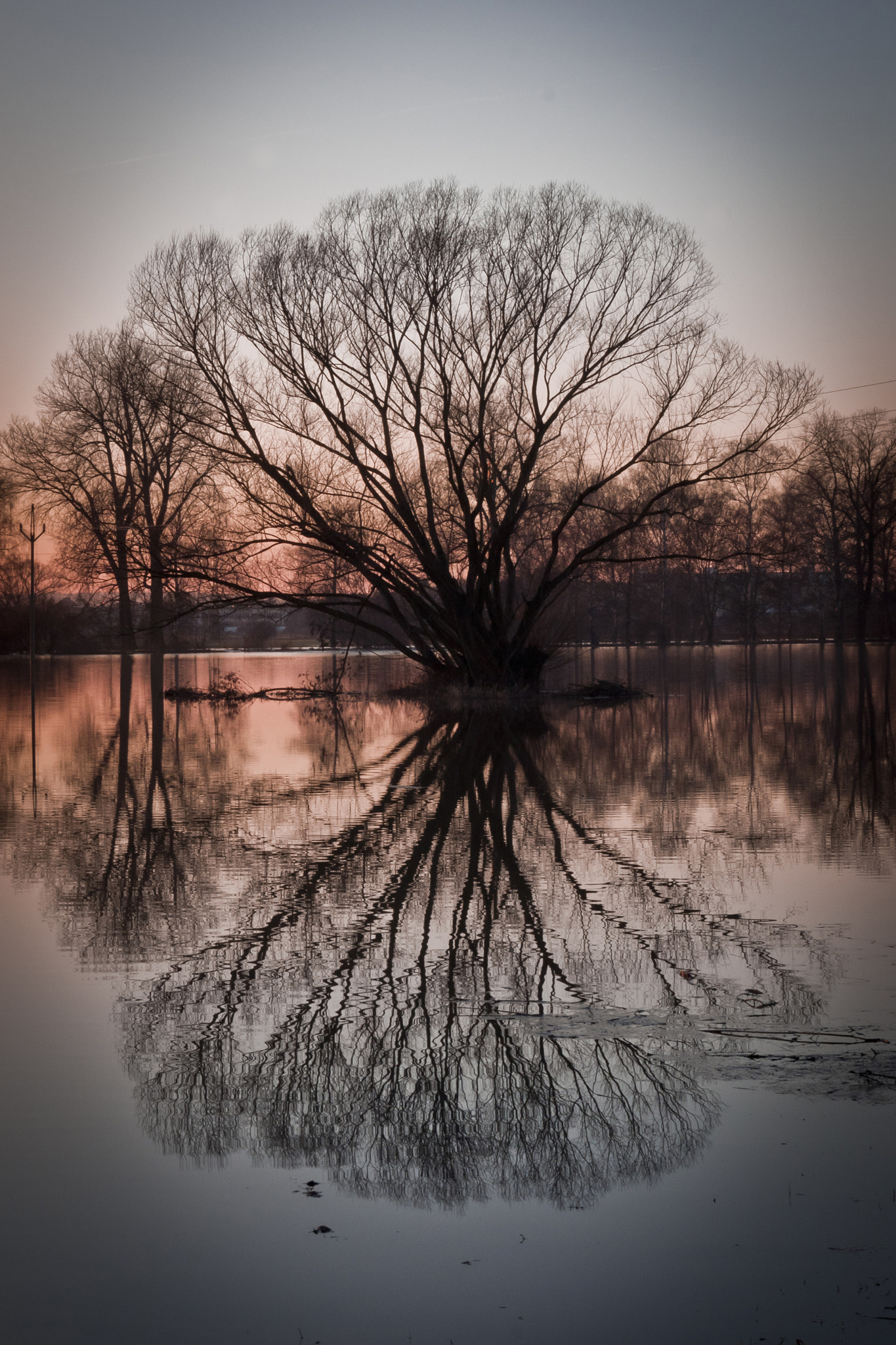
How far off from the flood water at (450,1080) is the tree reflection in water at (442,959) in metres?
0.02

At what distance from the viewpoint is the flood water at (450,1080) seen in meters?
3.10

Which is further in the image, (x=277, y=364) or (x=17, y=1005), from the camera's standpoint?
(x=277, y=364)

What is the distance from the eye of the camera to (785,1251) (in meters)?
3.25

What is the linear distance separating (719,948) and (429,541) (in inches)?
893

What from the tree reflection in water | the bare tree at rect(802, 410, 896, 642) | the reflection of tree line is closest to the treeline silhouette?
the bare tree at rect(802, 410, 896, 642)

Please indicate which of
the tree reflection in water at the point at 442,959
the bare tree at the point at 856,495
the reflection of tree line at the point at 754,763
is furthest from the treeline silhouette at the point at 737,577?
the tree reflection in water at the point at 442,959

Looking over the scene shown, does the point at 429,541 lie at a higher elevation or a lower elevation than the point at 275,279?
lower

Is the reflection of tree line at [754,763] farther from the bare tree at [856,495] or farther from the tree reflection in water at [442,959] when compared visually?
the bare tree at [856,495]

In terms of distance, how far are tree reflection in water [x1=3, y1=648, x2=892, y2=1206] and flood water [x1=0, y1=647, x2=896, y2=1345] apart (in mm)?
24

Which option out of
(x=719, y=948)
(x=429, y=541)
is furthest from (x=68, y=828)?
(x=429, y=541)

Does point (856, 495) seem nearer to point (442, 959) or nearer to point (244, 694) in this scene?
point (244, 694)

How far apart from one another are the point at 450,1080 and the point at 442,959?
170cm

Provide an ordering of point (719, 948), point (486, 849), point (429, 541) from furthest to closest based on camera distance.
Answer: point (429, 541) → point (486, 849) → point (719, 948)

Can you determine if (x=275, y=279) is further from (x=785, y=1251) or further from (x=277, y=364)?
(x=785, y=1251)
